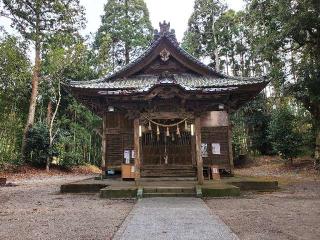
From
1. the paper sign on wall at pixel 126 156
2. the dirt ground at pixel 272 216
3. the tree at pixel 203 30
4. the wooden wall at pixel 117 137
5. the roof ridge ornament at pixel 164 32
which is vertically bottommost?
the dirt ground at pixel 272 216

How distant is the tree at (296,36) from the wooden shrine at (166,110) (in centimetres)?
551

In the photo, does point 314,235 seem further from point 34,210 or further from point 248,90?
point 248,90

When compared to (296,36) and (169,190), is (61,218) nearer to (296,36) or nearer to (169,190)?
(169,190)

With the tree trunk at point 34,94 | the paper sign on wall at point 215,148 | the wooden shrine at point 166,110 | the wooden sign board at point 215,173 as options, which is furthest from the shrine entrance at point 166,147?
the tree trunk at point 34,94

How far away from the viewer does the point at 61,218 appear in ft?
24.5

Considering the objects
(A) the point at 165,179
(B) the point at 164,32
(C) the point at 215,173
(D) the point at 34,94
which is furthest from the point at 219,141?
(D) the point at 34,94

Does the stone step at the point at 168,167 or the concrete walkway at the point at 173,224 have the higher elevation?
the stone step at the point at 168,167

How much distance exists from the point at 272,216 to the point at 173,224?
8.32 feet

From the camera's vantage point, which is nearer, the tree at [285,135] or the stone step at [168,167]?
the stone step at [168,167]

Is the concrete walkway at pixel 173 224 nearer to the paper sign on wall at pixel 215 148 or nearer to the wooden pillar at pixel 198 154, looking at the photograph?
the wooden pillar at pixel 198 154

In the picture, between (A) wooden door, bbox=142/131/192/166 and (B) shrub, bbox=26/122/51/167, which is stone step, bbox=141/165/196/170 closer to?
(A) wooden door, bbox=142/131/192/166

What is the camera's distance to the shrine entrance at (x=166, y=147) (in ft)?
51.3

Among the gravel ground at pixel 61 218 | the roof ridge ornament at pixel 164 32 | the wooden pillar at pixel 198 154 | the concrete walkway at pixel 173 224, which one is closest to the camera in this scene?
the concrete walkway at pixel 173 224

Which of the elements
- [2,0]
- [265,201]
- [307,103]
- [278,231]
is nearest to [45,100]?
[2,0]
